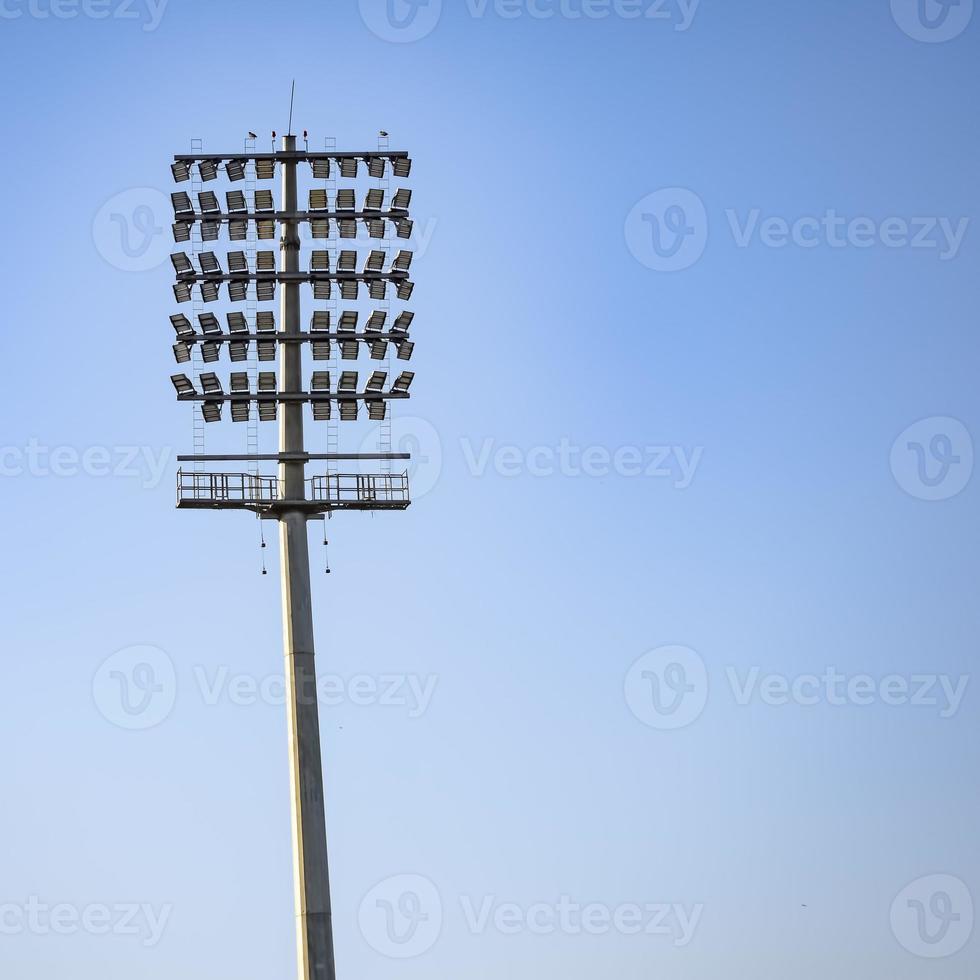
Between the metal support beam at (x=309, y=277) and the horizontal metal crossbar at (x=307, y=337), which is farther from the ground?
the metal support beam at (x=309, y=277)

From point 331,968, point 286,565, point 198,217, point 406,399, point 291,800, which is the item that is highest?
point 198,217

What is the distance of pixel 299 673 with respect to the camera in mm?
54750

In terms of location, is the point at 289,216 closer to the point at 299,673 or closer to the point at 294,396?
the point at 294,396

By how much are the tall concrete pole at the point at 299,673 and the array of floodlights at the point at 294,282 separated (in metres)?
0.39

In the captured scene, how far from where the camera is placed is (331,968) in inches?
2064

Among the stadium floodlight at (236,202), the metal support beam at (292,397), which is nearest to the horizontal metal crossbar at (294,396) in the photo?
the metal support beam at (292,397)

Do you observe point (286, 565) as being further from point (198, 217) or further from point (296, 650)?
point (198, 217)

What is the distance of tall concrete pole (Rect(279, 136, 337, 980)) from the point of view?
52.7 m

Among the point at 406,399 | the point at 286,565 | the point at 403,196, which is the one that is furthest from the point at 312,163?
the point at 286,565

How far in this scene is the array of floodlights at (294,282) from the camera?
184ft

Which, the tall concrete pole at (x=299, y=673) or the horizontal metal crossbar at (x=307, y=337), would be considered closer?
the tall concrete pole at (x=299, y=673)

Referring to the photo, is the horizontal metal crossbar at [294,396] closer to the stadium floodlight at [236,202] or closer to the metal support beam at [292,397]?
the metal support beam at [292,397]

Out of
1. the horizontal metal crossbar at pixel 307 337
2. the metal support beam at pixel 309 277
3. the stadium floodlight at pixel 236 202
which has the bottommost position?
the horizontal metal crossbar at pixel 307 337

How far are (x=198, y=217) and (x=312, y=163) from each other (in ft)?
9.94
